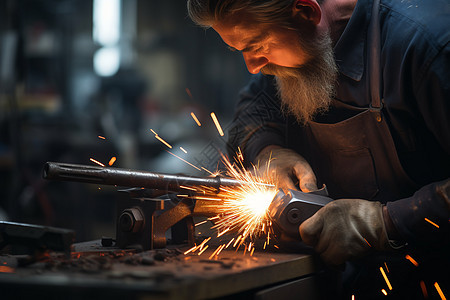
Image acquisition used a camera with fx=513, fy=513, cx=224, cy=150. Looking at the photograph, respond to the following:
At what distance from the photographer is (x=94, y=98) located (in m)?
6.98

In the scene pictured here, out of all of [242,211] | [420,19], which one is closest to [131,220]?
[242,211]

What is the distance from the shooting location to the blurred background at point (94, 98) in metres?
3.80

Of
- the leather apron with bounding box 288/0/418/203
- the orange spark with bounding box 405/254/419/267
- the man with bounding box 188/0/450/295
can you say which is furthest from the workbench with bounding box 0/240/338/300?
the leather apron with bounding box 288/0/418/203

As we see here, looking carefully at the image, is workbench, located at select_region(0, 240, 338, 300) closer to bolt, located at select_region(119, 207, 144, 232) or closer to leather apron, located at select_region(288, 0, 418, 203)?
bolt, located at select_region(119, 207, 144, 232)

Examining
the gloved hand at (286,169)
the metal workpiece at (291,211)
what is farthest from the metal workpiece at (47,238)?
the gloved hand at (286,169)

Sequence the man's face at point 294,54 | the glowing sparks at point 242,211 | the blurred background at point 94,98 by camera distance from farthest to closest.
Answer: the blurred background at point 94,98 → the man's face at point 294,54 → the glowing sparks at point 242,211

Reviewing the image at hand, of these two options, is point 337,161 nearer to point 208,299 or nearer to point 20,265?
point 208,299

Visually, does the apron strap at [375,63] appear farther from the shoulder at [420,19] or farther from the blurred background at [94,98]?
the blurred background at [94,98]

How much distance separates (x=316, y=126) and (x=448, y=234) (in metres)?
0.66

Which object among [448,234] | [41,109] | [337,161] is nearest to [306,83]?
[337,161]

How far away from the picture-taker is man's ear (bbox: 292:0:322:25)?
176 centimetres

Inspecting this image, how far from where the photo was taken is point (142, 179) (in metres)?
1.53

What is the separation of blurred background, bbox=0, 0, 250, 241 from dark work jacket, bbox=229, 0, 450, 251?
746 mm

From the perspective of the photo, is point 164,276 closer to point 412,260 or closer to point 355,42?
point 412,260
